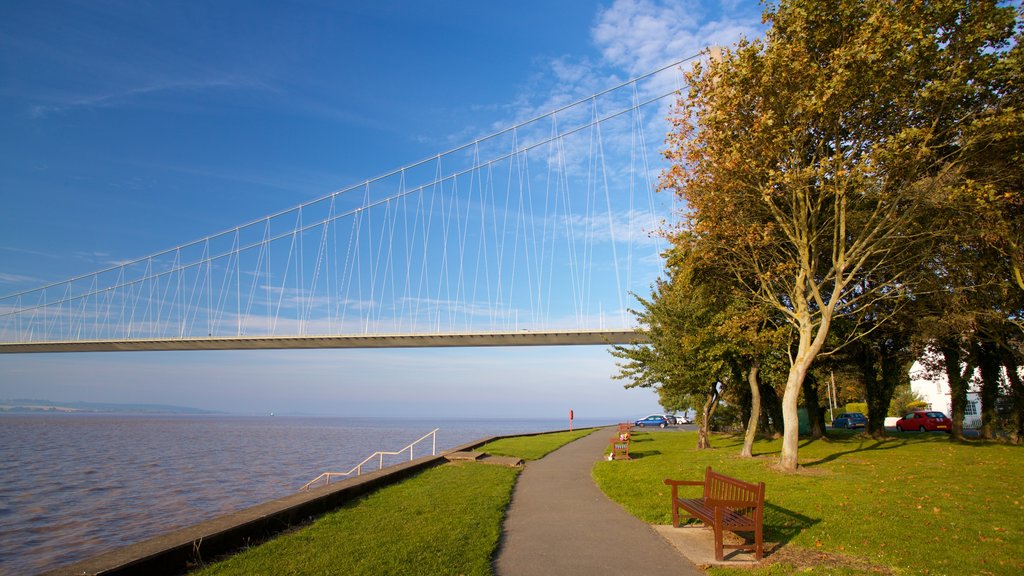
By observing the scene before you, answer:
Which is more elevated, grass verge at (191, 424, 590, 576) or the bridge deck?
the bridge deck

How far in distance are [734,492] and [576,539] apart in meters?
2.13

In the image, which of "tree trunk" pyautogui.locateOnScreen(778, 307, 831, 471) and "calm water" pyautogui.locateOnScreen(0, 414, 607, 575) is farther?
"tree trunk" pyautogui.locateOnScreen(778, 307, 831, 471)

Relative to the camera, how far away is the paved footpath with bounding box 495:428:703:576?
6312mm

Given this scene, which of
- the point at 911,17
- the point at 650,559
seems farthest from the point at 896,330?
the point at 650,559

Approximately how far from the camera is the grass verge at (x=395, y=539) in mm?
5996

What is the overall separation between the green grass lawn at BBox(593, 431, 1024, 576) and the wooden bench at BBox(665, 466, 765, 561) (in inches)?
15.9

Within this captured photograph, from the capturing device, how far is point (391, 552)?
6.53 meters

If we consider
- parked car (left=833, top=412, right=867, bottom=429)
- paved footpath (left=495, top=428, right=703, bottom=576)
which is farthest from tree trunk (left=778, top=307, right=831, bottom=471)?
parked car (left=833, top=412, right=867, bottom=429)

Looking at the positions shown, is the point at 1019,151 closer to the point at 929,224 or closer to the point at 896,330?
the point at 929,224

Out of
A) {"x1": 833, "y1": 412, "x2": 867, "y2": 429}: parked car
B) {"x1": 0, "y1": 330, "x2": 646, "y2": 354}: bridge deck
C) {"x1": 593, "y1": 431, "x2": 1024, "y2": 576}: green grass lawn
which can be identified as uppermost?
{"x1": 0, "y1": 330, "x2": 646, "y2": 354}: bridge deck

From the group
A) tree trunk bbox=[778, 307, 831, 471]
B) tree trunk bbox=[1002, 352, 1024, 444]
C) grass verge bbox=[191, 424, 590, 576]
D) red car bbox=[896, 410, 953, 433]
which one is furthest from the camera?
red car bbox=[896, 410, 953, 433]

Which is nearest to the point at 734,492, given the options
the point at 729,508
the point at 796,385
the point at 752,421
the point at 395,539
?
the point at 729,508

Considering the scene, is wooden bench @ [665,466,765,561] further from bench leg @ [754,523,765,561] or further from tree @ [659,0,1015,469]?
tree @ [659,0,1015,469]

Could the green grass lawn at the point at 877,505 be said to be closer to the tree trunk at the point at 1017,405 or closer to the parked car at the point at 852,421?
the tree trunk at the point at 1017,405
